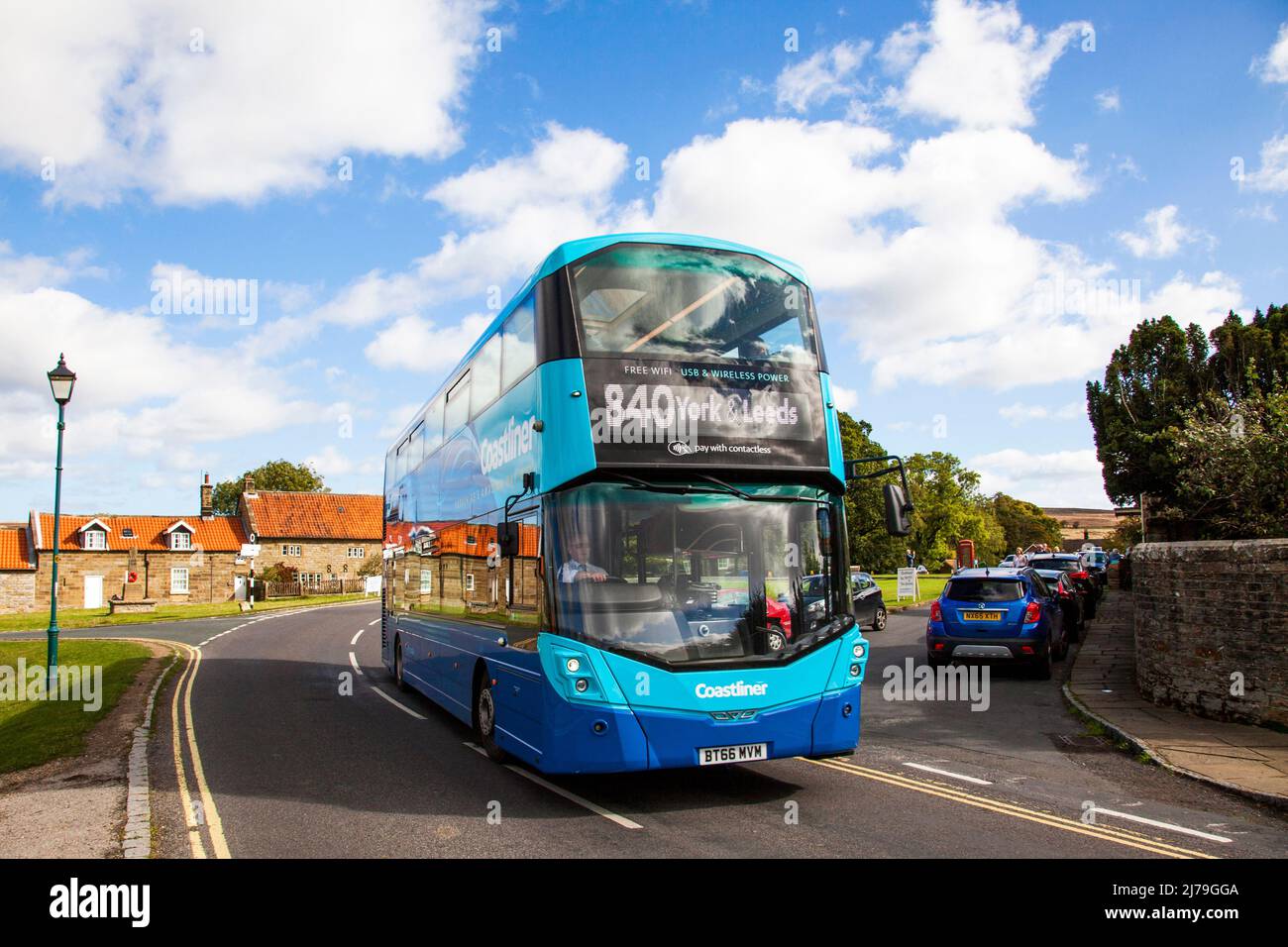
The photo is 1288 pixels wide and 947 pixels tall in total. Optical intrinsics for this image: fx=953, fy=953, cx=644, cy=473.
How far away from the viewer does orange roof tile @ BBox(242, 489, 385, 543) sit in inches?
2788

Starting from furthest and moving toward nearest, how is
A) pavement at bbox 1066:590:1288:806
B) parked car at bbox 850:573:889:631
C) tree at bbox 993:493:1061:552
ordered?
tree at bbox 993:493:1061:552
parked car at bbox 850:573:889:631
pavement at bbox 1066:590:1288:806

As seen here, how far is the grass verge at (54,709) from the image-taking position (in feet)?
34.5

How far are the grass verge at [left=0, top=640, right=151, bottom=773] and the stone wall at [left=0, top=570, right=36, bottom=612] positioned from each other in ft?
137

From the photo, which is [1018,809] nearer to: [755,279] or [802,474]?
[802,474]

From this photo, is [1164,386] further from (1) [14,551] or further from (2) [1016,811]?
(1) [14,551]

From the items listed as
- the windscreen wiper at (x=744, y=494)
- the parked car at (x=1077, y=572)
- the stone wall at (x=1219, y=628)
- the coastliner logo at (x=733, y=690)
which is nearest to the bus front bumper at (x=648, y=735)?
the coastliner logo at (x=733, y=690)

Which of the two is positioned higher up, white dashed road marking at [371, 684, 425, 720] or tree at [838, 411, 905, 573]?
tree at [838, 411, 905, 573]

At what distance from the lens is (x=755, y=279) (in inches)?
323

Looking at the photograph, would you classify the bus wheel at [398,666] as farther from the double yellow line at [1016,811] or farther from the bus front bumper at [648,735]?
the bus front bumper at [648,735]

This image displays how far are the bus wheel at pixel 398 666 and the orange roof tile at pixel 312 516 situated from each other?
58591 mm

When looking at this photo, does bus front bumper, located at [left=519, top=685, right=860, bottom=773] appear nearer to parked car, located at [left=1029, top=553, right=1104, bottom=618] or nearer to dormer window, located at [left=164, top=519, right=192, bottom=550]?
parked car, located at [left=1029, top=553, right=1104, bottom=618]

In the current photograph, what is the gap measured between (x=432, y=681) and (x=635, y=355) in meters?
6.67

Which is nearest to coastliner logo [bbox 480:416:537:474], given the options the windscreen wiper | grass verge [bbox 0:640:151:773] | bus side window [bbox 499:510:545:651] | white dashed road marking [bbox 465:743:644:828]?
bus side window [bbox 499:510:545:651]
